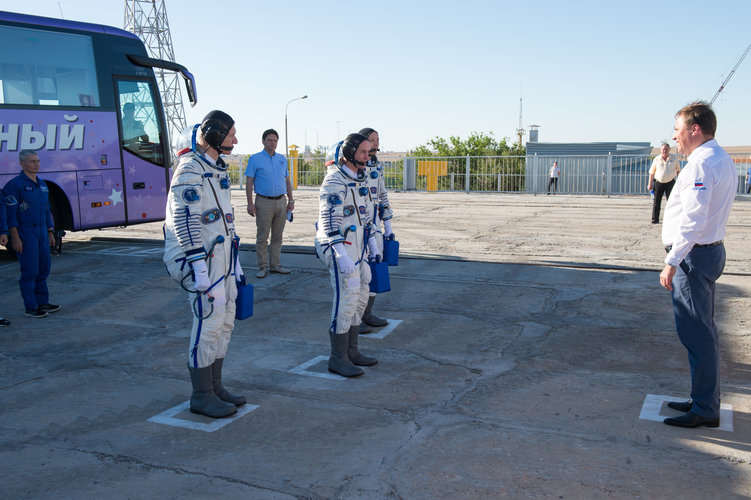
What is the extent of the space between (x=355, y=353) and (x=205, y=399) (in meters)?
1.58

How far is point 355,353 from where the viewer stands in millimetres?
5699

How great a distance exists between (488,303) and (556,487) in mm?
4470

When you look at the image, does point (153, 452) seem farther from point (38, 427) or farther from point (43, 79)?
point (43, 79)

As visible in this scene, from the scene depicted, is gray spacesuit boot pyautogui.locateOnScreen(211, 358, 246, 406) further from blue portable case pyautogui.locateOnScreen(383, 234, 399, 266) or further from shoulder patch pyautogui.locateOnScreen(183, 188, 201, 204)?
blue portable case pyautogui.locateOnScreen(383, 234, 399, 266)

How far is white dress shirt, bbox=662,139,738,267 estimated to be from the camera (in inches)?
159

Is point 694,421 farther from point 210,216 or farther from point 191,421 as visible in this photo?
point 210,216

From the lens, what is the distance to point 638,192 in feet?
92.2

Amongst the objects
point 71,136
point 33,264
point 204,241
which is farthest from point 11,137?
point 204,241

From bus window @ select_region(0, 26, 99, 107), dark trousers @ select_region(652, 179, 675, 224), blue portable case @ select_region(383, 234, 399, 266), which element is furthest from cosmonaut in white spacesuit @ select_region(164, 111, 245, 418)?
dark trousers @ select_region(652, 179, 675, 224)

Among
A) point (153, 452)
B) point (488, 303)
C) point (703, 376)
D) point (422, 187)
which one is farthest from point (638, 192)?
point (153, 452)

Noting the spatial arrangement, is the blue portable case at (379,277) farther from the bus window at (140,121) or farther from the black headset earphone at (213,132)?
the bus window at (140,121)

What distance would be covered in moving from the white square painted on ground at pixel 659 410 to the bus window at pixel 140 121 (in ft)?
34.4

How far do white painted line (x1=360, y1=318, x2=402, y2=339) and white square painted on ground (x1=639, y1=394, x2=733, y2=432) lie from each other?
2.75 metres

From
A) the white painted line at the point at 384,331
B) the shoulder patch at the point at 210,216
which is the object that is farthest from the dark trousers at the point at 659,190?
the shoulder patch at the point at 210,216
